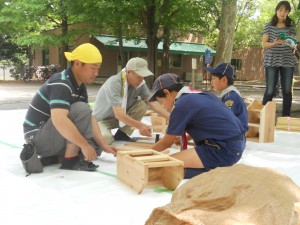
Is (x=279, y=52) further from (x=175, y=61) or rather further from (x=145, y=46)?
(x=175, y=61)

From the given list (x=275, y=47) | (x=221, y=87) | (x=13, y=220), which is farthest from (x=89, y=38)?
(x=13, y=220)

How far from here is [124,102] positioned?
12.2ft

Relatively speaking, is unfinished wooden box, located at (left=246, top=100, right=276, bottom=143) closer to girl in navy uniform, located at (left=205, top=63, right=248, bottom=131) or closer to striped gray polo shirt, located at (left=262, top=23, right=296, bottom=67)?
girl in navy uniform, located at (left=205, top=63, right=248, bottom=131)

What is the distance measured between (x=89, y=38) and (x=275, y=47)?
17120 mm

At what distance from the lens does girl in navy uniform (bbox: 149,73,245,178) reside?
2.39m

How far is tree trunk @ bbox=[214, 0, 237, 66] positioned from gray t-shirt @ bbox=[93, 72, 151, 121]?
26.2 ft

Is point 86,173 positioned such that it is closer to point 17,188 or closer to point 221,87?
point 17,188

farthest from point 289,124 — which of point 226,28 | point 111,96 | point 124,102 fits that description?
point 226,28

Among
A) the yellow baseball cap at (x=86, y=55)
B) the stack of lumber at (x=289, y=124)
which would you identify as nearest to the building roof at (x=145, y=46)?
the stack of lumber at (x=289, y=124)

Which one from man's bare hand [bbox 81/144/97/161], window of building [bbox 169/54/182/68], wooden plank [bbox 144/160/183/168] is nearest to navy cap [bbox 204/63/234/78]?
wooden plank [bbox 144/160/183/168]

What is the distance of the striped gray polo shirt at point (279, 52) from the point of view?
17.1 ft

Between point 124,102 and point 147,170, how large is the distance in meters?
1.56

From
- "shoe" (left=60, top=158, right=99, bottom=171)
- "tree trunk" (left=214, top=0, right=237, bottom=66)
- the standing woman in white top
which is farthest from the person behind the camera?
"tree trunk" (left=214, top=0, right=237, bottom=66)

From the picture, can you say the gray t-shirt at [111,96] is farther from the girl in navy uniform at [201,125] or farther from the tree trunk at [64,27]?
the tree trunk at [64,27]
